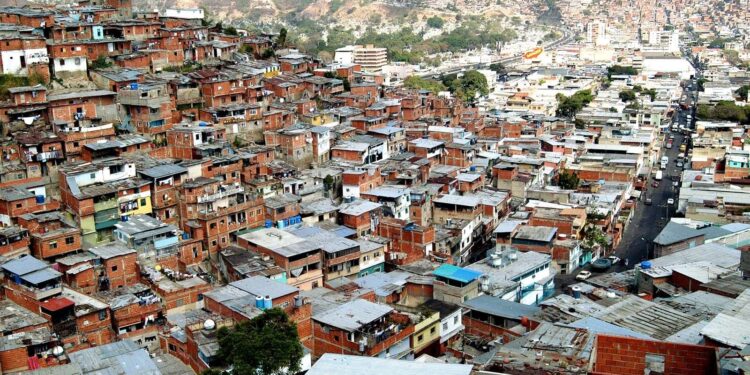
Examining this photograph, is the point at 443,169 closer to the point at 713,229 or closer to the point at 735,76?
the point at 713,229

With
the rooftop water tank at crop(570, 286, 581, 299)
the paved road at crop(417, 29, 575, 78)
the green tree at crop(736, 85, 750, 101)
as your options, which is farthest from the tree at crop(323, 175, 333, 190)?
the paved road at crop(417, 29, 575, 78)

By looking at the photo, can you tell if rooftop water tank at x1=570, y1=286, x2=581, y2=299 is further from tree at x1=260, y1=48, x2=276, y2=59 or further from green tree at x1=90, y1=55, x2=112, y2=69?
tree at x1=260, y1=48, x2=276, y2=59

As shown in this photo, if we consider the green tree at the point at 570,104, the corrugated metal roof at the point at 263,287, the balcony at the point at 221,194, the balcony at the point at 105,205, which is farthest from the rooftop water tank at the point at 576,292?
the green tree at the point at 570,104

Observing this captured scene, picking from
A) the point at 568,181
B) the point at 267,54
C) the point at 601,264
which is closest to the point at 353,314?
the point at 601,264

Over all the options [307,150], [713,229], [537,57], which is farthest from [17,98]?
[537,57]

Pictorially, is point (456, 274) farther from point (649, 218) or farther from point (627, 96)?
point (627, 96)

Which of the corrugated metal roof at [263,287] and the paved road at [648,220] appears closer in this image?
the corrugated metal roof at [263,287]

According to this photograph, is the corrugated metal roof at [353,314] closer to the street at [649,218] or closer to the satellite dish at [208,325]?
the satellite dish at [208,325]
